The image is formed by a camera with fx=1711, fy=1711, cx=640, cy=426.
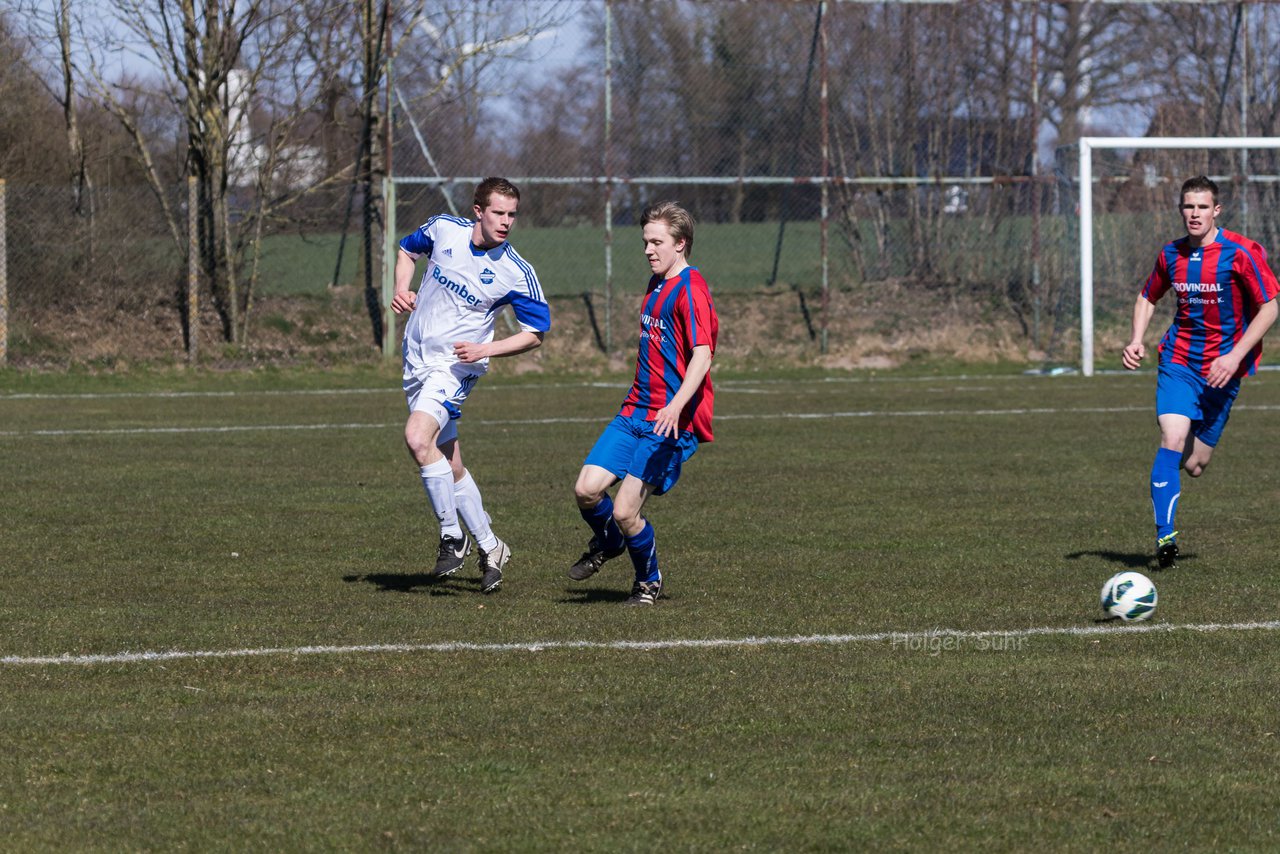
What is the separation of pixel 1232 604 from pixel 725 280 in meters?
18.3

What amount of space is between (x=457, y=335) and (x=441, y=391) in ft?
0.91

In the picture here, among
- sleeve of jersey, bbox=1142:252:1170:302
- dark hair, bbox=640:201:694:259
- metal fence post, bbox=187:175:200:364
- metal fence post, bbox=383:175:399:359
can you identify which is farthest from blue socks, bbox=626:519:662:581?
metal fence post, bbox=383:175:399:359

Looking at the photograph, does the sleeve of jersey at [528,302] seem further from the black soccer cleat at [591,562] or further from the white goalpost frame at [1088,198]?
the white goalpost frame at [1088,198]

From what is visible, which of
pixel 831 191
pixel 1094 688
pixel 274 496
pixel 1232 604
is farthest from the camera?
pixel 831 191

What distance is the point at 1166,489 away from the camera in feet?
26.7

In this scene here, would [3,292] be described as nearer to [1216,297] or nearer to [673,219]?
[673,219]

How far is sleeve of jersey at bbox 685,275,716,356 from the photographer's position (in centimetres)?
683

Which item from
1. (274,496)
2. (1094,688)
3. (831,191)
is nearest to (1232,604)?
(1094,688)

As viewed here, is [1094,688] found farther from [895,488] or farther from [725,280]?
[725,280]

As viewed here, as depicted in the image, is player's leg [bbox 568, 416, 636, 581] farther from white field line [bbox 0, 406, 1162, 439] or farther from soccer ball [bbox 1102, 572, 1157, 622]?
white field line [bbox 0, 406, 1162, 439]

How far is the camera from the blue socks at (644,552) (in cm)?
704

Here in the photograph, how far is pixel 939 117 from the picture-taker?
24656 mm

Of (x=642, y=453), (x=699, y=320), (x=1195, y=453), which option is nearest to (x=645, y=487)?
(x=642, y=453)

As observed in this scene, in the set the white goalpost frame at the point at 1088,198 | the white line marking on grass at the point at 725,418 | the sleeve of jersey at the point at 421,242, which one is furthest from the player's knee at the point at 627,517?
the white goalpost frame at the point at 1088,198
